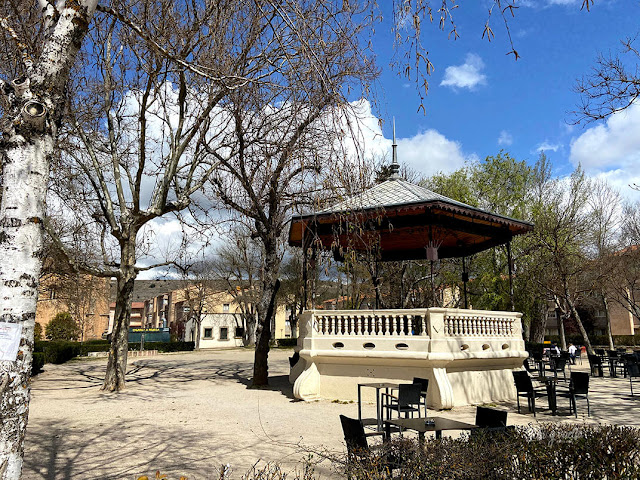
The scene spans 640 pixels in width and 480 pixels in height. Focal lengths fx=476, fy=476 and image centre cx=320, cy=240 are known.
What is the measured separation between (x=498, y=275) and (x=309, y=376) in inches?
805

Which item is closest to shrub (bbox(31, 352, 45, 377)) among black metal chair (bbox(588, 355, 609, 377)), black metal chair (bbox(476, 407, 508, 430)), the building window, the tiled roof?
the tiled roof

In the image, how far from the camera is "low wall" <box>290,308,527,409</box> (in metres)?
12.8

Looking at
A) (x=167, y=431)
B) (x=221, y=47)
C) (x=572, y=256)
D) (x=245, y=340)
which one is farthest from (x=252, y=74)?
(x=245, y=340)

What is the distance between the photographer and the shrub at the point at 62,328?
43.5m

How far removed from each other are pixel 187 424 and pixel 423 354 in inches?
244

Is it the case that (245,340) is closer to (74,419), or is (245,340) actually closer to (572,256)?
(572,256)

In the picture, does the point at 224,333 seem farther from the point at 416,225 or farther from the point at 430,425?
the point at 430,425

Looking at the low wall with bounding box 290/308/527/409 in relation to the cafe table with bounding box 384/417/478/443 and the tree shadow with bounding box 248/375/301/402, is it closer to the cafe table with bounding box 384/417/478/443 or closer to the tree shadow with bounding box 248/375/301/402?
the tree shadow with bounding box 248/375/301/402

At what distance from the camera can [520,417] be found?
37.5ft

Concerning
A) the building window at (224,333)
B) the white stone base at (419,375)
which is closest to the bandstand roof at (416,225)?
the white stone base at (419,375)

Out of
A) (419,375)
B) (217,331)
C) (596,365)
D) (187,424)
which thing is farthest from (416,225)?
(217,331)

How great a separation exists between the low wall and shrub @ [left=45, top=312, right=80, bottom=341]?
37010mm

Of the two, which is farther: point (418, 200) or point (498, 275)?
point (498, 275)

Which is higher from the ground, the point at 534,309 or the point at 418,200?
the point at 418,200
